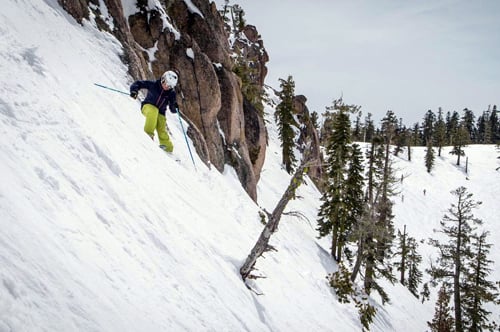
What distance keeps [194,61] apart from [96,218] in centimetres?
1530

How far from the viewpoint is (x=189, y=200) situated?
8.23 m

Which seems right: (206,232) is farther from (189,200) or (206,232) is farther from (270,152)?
(270,152)

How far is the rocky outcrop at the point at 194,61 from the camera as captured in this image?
13.6 m

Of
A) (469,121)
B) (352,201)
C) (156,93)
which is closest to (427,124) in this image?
(469,121)

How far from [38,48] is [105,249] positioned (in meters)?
5.29

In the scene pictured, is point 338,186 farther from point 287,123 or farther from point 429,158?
point 429,158

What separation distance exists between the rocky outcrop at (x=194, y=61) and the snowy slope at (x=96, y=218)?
8.45ft

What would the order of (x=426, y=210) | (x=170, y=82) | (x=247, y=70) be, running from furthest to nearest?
(x=426, y=210)
(x=247, y=70)
(x=170, y=82)

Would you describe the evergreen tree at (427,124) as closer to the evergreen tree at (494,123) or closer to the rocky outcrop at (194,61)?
the evergreen tree at (494,123)

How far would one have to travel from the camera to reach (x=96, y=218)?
3.98 meters

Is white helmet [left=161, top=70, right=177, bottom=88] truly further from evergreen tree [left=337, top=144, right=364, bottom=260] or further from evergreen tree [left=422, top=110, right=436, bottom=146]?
evergreen tree [left=422, top=110, right=436, bottom=146]

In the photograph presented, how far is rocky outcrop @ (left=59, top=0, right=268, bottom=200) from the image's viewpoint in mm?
13625

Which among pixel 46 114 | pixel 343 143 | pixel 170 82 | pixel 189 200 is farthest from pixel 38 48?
pixel 343 143

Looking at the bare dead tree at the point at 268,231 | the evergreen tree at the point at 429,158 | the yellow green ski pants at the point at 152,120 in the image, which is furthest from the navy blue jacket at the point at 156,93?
the evergreen tree at the point at 429,158
